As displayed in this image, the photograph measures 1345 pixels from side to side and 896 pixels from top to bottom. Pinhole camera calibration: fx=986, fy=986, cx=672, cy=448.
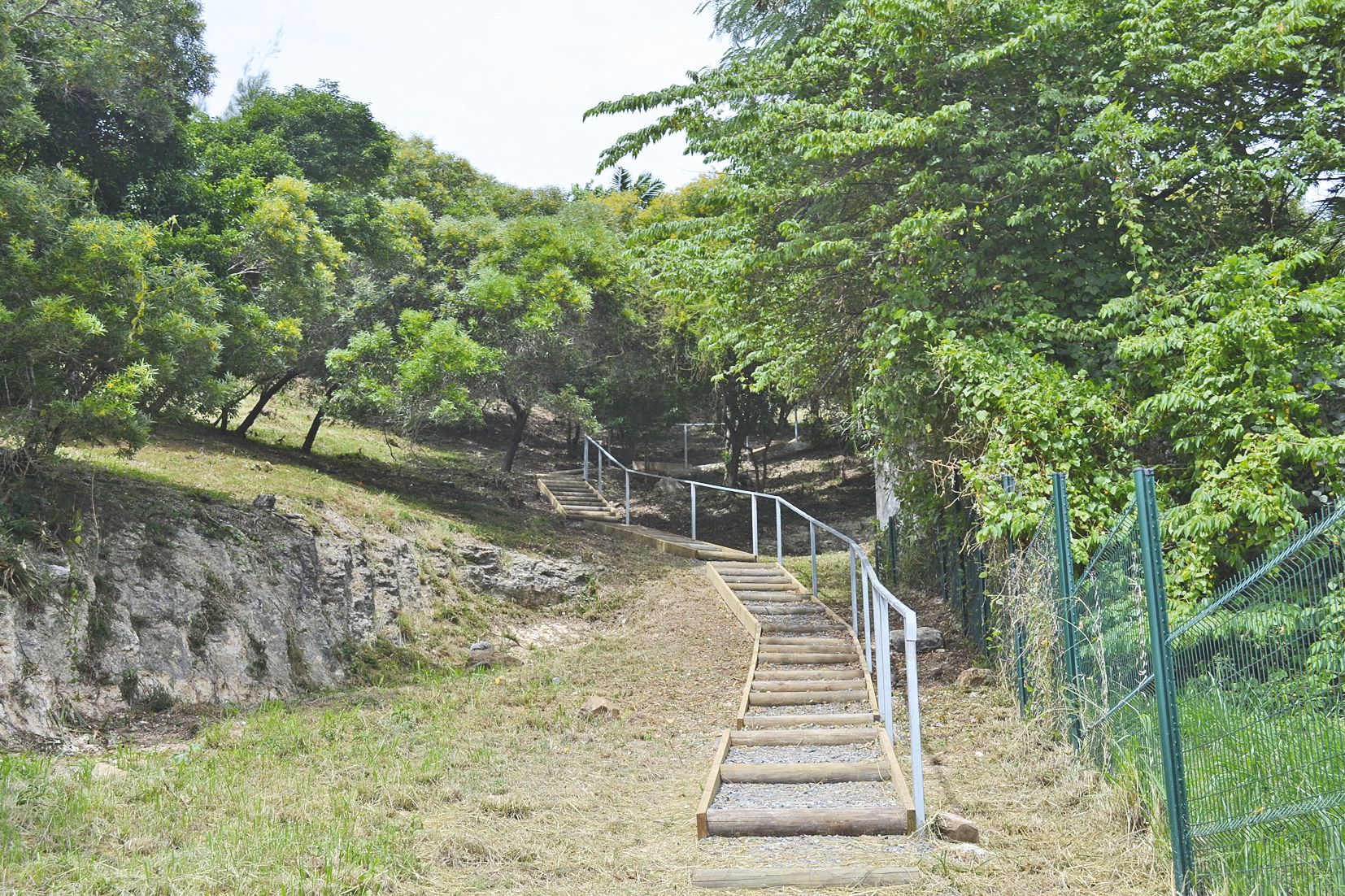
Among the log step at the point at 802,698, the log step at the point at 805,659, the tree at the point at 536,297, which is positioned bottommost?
the log step at the point at 802,698

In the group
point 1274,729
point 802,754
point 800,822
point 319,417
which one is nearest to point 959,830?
point 800,822

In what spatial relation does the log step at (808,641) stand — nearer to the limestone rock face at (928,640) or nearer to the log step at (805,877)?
the limestone rock face at (928,640)

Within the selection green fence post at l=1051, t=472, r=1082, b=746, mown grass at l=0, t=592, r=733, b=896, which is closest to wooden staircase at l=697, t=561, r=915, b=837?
mown grass at l=0, t=592, r=733, b=896

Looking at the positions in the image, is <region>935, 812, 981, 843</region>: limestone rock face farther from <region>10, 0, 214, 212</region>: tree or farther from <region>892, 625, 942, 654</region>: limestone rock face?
<region>10, 0, 214, 212</region>: tree

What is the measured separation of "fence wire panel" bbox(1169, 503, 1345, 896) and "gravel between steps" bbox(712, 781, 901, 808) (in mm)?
1980

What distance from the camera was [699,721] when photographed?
8.29m

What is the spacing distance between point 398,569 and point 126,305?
456cm

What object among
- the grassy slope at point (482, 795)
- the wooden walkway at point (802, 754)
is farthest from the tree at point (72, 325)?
the wooden walkway at point (802, 754)

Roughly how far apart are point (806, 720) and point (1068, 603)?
250 centimetres

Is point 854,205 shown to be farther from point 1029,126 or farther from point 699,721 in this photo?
point 699,721

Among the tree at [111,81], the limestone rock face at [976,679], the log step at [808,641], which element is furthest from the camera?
the tree at [111,81]

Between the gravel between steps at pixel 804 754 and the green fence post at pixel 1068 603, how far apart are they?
133 cm

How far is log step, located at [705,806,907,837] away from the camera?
539 centimetres

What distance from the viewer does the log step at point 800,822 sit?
539 centimetres
